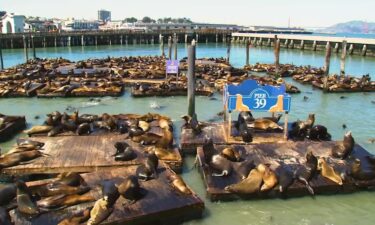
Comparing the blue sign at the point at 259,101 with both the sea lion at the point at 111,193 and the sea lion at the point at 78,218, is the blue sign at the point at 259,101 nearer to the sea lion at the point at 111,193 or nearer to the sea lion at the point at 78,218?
the sea lion at the point at 111,193

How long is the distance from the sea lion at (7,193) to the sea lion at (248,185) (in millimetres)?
3682

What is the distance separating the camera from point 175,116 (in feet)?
45.7

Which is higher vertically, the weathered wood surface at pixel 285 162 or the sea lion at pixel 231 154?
the sea lion at pixel 231 154

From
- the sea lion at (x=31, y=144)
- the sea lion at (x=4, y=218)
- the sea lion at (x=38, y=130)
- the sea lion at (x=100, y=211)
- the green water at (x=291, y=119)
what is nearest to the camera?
the sea lion at (x=4, y=218)

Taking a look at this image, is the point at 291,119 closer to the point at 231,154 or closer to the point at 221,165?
the point at 231,154

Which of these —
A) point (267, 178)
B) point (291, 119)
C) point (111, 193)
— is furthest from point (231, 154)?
point (291, 119)

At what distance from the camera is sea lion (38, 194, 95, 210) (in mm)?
6113

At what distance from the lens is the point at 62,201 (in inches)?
245

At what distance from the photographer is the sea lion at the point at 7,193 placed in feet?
20.3

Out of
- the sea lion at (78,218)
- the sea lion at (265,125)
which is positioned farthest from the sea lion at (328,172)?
the sea lion at (78,218)

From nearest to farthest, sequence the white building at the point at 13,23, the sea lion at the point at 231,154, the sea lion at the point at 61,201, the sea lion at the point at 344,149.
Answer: the sea lion at the point at 61,201
the sea lion at the point at 231,154
the sea lion at the point at 344,149
the white building at the point at 13,23

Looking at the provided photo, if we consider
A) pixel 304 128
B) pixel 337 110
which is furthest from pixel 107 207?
pixel 337 110

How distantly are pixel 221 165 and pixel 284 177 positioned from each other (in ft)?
4.07

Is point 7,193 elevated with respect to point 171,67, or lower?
lower
